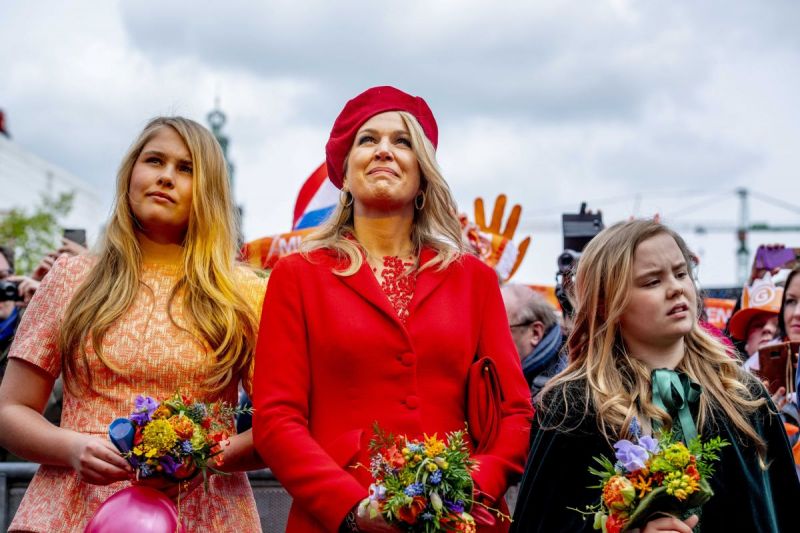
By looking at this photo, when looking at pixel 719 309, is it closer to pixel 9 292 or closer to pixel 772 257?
pixel 772 257

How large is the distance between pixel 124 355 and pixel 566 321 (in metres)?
2.57

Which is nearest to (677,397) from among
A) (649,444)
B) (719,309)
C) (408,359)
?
(649,444)

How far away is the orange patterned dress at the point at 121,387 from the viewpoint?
3.15 m

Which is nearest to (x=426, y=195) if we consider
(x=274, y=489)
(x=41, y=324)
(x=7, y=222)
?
(x=41, y=324)

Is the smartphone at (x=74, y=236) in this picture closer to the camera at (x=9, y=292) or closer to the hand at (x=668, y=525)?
the camera at (x=9, y=292)

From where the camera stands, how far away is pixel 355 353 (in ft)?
10.3

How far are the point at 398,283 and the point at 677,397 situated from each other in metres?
0.95

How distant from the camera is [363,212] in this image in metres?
3.49

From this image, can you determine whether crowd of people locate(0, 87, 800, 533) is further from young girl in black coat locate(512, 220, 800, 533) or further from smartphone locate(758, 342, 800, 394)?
smartphone locate(758, 342, 800, 394)

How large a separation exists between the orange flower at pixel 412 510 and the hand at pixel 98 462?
32.4 inches

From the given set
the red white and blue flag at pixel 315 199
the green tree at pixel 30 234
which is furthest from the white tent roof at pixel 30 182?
the red white and blue flag at pixel 315 199

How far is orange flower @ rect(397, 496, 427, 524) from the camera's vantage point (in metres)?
2.62

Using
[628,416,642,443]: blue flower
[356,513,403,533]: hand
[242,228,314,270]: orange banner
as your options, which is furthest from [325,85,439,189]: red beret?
[242,228,314,270]: orange banner

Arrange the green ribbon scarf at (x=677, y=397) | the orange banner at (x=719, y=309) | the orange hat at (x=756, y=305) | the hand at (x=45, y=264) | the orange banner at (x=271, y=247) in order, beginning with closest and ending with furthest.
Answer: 1. the green ribbon scarf at (x=677, y=397)
2. the hand at (x=45, y=264)
3. the orange hat at (x=756, y=305)
4. the orange banner at (x=271, y=247)
5. the orange banner at (x=719, y=309)
